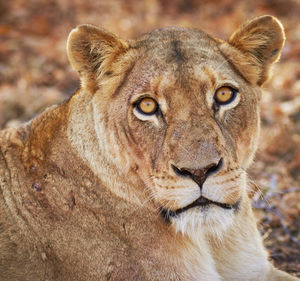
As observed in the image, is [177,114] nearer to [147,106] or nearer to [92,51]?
[147,106]

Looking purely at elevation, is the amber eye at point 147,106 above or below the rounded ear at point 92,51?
below

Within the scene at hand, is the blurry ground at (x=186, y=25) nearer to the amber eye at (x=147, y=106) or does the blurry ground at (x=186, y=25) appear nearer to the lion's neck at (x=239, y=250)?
the lion's neck at (x=239, y=250)

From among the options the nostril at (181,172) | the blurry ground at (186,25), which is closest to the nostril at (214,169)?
the nostril at (181,172)

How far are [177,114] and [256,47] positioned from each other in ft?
3.87

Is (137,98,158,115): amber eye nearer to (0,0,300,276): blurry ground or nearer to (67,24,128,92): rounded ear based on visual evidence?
(67,24,128,92): rounded ear

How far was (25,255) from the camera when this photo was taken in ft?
14.0

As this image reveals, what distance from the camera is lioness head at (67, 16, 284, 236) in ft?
12.4

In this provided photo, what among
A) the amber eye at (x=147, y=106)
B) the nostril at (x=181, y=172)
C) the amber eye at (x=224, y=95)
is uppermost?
the amber eye at (x=224, y=95)

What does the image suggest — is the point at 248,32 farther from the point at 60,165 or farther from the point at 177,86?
the point at 60,165

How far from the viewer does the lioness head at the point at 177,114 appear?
379cm

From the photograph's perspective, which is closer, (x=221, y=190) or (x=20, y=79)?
(x=221, y=190)

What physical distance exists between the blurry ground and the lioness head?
0.79 metres

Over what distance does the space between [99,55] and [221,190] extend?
1.55 meters

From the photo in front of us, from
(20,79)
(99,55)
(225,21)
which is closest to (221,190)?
(99,55)
